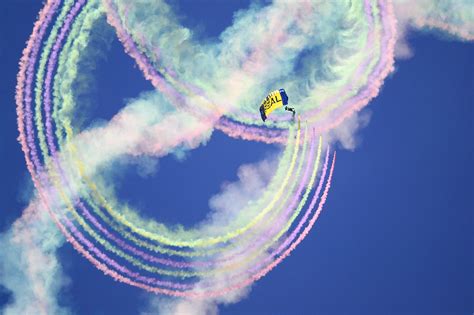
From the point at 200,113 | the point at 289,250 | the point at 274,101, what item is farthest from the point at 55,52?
the point at 289,250

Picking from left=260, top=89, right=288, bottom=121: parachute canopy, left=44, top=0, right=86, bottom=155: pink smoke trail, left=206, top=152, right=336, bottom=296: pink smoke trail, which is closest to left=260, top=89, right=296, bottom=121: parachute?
left=260, top=89, right=288, bottom=121: parachute canopy

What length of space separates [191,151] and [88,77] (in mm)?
4766

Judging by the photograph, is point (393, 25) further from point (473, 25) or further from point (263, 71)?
point (263, 71)

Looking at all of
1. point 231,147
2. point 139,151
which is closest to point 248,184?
point 231,147

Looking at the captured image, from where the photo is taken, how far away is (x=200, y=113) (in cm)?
1995

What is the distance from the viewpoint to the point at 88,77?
19594 millimetres

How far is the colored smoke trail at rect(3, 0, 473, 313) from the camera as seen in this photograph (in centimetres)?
1866

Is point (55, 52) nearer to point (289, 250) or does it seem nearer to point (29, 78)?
point (29, 78)

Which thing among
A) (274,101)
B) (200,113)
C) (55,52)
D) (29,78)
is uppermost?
Result: (55,52)

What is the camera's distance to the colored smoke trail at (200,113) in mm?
18656

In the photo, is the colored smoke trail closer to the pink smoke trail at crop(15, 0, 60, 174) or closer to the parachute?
the pink smoke trail at crop(15, 0, 60, 174)

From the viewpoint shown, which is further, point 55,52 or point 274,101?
point 55,52

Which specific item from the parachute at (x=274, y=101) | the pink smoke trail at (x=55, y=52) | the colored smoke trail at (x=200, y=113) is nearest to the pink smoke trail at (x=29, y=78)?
the colored smoke trail at (x=200, y=113)

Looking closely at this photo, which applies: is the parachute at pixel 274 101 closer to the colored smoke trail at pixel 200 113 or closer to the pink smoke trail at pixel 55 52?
the colored smoke trail at pixel 200 113
